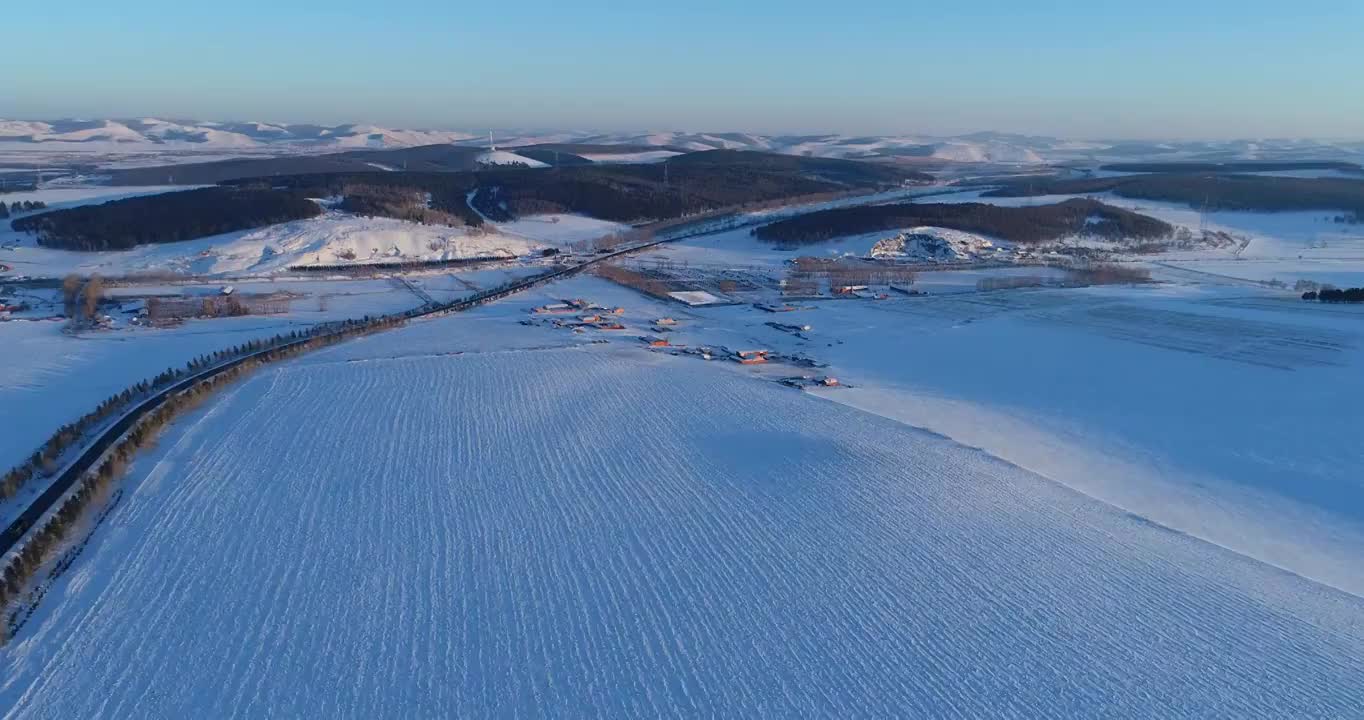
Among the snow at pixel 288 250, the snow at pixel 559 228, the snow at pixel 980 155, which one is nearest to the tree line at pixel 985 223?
the snow at pixel 559 228

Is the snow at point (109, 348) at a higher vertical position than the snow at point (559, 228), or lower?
lower

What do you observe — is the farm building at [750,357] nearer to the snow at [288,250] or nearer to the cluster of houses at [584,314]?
the cluster of houses at [584,314]

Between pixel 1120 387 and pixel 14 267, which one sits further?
pixel 14 267

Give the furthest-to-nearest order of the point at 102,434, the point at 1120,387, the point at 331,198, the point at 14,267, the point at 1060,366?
1. the point at 331,198
2. the point at 14,267
3. the point at 1060,366
4. the point at 1120,387
5. the point at 102,434

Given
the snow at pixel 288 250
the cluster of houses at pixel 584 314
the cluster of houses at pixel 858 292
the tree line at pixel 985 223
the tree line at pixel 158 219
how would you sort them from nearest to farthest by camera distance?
the cluster of houses at pixel 584 314
the cluster of houses at pixel 858 292
the snow at pixel 288 250
the tree line at pixel 158 219
the tree line at pixel 985 223

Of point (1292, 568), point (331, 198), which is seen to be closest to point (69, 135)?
point (331, 198)

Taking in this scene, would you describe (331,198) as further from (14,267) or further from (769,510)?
(769,510)
